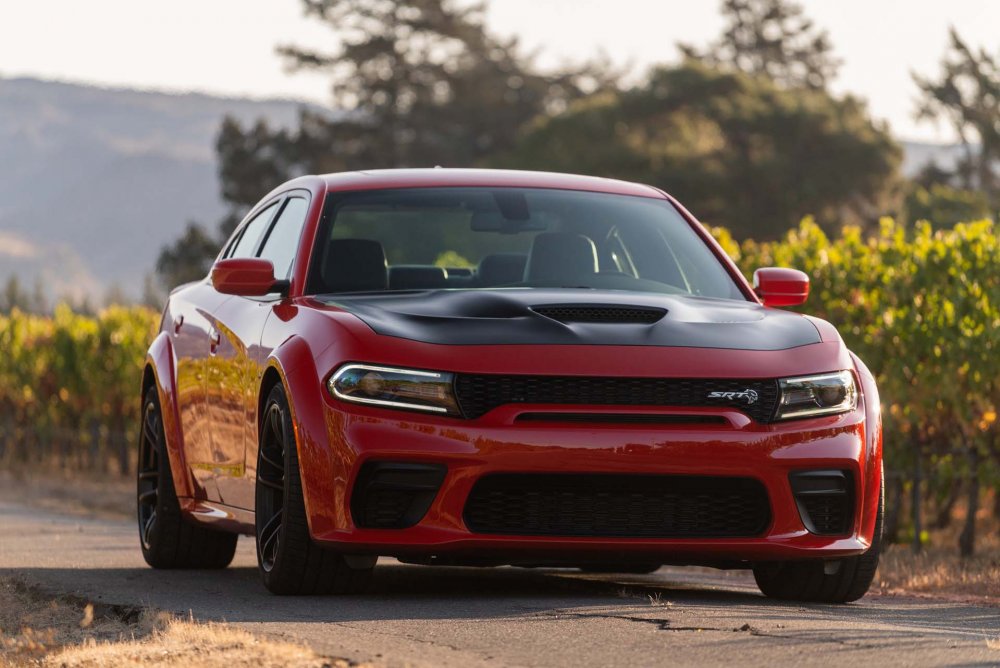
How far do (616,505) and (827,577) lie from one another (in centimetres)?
105

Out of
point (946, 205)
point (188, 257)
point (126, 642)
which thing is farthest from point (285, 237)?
point (188, 257)

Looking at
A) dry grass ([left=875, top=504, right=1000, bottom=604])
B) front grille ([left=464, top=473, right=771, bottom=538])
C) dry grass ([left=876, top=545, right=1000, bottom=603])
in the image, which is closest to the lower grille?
front grille ([left=464, top=473, right=771, bottom=538])

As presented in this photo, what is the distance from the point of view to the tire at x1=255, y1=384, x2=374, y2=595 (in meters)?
6.66

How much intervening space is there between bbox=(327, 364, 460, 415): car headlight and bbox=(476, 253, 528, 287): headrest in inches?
47.8

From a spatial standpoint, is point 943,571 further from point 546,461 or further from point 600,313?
point 546,461

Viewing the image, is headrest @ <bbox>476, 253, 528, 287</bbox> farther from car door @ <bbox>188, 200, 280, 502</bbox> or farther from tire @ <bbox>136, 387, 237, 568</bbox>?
tire @ <bbox>136, 387, 237, 568</bbox>

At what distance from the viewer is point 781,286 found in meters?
7.74

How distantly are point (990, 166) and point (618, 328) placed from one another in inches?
2609

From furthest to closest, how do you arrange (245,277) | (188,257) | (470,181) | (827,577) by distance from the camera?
(188,257), (470,181), (245,277), (827,577)

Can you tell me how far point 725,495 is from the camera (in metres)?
6.55

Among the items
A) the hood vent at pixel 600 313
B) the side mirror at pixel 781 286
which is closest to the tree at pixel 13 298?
the side mirror at pixel 781 286

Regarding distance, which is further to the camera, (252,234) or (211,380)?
(252,234)

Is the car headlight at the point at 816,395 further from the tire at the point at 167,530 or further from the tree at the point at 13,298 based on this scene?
the tree at the point at 13,298

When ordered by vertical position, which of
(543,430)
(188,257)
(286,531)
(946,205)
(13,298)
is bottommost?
(13,298)
